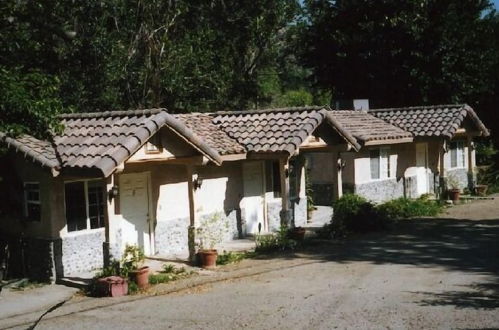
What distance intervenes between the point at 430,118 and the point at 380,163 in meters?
3.56

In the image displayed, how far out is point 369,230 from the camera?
64.0 ft

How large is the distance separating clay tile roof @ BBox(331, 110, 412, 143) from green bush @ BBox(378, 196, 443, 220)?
251 centimetres

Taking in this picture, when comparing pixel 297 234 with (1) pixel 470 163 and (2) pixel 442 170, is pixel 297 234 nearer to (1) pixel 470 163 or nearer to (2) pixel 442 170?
(2) pixel 442 170

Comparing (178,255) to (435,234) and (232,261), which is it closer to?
(232,261)

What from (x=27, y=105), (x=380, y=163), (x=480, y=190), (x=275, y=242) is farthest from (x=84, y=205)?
(x=480, y=190)

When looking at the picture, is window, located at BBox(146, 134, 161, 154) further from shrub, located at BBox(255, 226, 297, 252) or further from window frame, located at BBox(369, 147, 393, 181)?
window frame, located at BBox(369, 147, 393, 181)

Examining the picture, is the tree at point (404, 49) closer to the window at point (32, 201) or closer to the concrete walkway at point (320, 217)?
the concrete walkway at point (320, 217)

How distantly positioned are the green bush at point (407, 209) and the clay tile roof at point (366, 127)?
8.25 feet

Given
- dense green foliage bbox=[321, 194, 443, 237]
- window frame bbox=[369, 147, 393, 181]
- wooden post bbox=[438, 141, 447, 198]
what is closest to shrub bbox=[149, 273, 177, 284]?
dense green foliage bbox=[321, 194, 443, 237]

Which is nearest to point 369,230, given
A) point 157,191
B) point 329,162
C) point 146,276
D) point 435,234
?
point 435,234

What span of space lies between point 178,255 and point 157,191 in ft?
5.89

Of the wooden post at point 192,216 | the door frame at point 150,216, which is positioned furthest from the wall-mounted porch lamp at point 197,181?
the door frame at point 150,216

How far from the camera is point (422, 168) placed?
2750cm

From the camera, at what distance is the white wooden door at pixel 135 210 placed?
50.5 feet
